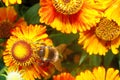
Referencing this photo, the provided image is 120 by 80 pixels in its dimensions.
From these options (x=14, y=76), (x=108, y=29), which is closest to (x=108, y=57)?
(x=108, y=29)

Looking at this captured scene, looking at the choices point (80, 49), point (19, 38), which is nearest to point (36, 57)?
point (19, 38)

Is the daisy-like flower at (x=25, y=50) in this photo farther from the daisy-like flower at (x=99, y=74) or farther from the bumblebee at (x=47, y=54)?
the daisy-like flower at (x=99, y=74)

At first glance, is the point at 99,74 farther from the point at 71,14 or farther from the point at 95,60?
the point at 71,14

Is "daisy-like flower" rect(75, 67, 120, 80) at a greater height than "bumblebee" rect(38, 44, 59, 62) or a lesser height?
lesser

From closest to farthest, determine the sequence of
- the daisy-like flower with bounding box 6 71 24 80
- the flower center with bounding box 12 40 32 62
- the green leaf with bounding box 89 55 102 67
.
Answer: the daisy-like flower with bounding box 6 71 24 80
the flower center with bounding box 12 40 32 62
the green leaf with bounding box 89 55 102 67

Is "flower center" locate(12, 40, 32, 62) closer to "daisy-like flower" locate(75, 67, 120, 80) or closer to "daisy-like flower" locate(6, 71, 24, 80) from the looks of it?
"daisy-like flower" locate(6, 71, 24, 80)

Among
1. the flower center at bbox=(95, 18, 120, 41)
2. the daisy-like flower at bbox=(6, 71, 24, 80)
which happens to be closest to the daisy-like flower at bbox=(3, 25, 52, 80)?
the daisy-like flower at bbox=(6, 71, 24, 80)
